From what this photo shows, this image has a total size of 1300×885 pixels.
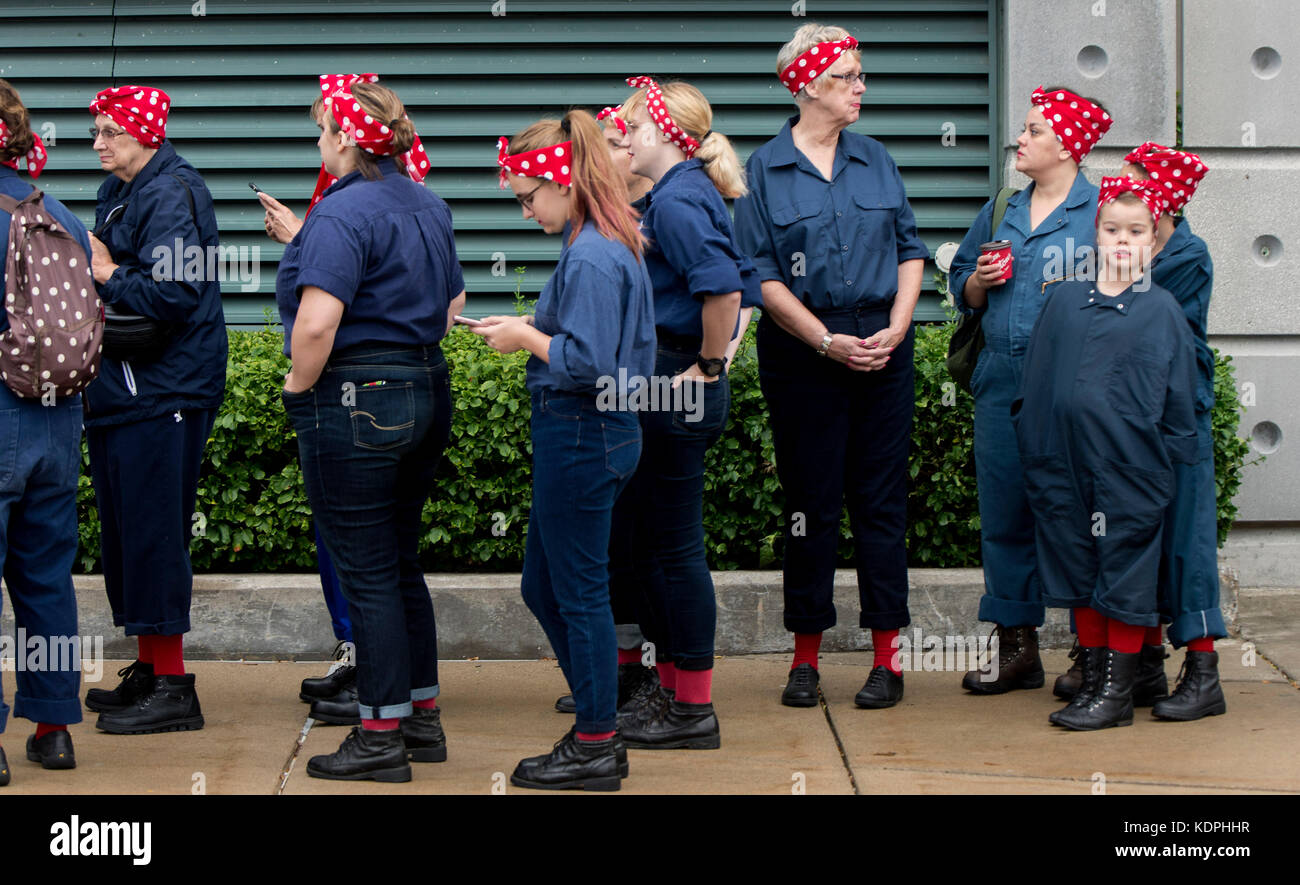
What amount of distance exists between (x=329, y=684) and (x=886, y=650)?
2027 mm

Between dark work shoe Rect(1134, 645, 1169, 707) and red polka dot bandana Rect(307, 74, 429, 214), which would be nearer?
red polka dot bandana Rect(307, 74, 429, 214)

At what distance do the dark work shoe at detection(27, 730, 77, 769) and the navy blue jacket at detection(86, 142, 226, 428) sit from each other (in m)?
1.07

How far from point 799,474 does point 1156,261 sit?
144 cm

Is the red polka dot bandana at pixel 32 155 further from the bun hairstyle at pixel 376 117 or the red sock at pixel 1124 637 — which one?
the red sock at pixel 1124 637

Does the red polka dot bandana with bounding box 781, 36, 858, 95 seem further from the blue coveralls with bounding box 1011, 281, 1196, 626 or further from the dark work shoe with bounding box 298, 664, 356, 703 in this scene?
the dark work shoe with bounding box 298, 664, 356, 703

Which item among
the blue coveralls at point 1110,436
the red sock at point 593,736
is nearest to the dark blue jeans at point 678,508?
the red sock at point 593,736

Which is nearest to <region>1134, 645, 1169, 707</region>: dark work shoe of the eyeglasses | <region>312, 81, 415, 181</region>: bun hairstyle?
the eyeglasses

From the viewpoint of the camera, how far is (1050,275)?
5445 mm

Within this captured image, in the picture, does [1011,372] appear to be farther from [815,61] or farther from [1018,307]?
[815,61]

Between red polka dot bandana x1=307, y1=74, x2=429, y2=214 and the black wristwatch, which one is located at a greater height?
red polka dot bandana x1=307, y1=74, x2=429, y2=214

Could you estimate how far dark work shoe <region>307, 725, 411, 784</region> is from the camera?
14.6 feet

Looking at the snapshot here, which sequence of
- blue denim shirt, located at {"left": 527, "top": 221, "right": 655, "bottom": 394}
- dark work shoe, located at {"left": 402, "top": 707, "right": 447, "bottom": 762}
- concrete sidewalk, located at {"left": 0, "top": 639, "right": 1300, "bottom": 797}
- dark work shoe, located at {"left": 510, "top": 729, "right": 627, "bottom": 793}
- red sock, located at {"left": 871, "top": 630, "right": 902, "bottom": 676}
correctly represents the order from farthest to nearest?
red sock, located at {"left": 871, "top": 630, "right": 902, "bottom": 676} < dark work shoe, located at {"left": 402, "top": 707, "right": 447, "bottom": 762} < concrete sidewalk, located at {"left": 0, "top": 639, "right": 1300, "bottom": 797} < dark work shoe, located at {"left": 510, "top": 729, "right": 627, "bottom": 793} < blue denim shirt, located at {"left": 527, "top": 221, "right": 655, "bottom": 394}

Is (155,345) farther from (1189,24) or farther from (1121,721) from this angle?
(1189,24)

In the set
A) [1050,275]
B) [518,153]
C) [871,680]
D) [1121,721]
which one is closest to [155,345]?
[518,153]
